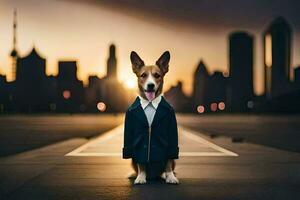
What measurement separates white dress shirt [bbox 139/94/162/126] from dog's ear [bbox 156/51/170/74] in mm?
425

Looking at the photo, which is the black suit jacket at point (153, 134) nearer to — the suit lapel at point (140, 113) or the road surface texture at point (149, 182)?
the suit lapel at point (140, 113)

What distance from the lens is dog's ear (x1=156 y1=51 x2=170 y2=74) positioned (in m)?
7.39

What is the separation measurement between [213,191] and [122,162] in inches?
167

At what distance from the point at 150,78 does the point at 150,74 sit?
75mm

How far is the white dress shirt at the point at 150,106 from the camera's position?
7.43 meters

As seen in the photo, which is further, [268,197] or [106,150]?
[106,150]

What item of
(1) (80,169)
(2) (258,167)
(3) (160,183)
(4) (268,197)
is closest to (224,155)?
(2) (258,167)

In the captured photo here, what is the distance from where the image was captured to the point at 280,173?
893cm

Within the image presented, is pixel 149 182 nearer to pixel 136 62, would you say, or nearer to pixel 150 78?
pixel 150 78

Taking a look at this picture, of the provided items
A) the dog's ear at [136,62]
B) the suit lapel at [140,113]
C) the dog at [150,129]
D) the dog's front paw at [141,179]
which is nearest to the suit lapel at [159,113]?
the dog at [150,129]

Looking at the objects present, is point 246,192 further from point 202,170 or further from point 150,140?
point 202,170

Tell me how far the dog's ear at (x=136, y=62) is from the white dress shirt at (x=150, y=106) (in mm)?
458

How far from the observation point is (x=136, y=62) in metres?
7.40

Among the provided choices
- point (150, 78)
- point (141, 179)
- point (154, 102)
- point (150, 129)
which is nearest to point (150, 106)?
point (154, 102)
